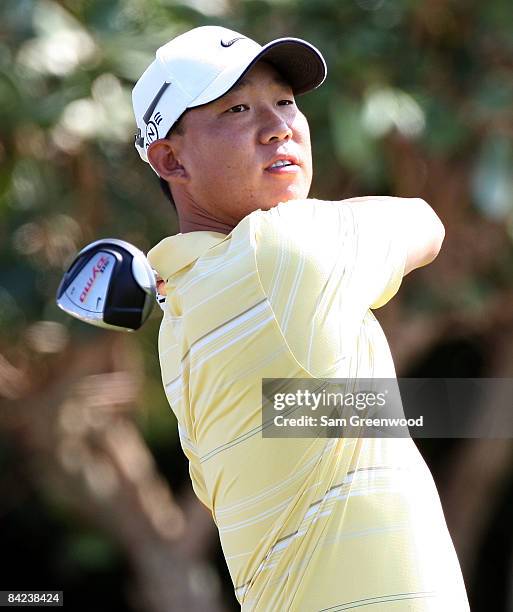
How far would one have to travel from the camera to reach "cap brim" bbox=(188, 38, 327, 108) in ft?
6.50

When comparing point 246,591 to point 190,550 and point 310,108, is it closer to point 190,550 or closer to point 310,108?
point 310,108

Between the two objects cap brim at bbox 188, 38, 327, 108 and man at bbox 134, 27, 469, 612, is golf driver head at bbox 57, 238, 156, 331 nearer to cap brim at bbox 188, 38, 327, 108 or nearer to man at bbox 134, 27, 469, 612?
man at bbox 134, 27, 469, 612

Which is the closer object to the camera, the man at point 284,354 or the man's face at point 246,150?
the man at point 284,354

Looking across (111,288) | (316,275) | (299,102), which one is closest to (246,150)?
(316,275)

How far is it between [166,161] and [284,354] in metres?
0.47

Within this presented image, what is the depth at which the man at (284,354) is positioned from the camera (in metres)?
1.83

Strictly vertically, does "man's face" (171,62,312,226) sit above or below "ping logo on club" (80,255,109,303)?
above

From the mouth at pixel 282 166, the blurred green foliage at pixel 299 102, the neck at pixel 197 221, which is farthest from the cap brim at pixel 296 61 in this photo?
the blurred green foliage at pixel 299 102

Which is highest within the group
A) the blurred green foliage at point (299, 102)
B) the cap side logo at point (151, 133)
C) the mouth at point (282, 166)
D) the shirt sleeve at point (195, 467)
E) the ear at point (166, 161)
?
the blurred green foliage at point (299, 102)

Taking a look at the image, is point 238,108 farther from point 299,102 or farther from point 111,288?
point 299,102

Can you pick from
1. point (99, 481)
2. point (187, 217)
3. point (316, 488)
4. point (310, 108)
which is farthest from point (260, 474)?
point (99, 481)

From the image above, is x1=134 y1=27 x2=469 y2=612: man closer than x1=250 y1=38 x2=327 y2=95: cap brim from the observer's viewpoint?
Yes

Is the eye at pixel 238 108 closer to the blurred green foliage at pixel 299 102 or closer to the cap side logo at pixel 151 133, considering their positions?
the cap side logo at pixel 151 133

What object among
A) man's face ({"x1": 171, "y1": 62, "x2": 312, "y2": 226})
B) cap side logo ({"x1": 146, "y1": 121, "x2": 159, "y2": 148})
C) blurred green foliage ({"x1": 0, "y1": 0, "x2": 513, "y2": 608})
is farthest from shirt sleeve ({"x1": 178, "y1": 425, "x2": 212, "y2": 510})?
blurred green foliage ({"x1": 0, "y1": 0, "x2": 513, "y2": 608})
